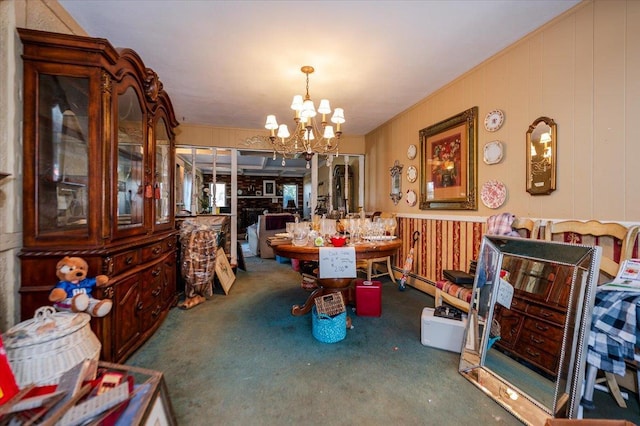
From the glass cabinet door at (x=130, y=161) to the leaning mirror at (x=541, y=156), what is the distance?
3.22 m

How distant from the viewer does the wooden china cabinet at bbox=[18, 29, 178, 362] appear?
61.5 inches

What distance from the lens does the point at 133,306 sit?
1.98m

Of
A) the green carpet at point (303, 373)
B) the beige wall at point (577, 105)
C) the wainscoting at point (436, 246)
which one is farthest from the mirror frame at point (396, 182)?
the green carpet at point (303, 373)

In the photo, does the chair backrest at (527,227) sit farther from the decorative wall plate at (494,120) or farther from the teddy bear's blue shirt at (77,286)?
→ the teddy bear's blue shirt at (77,286)

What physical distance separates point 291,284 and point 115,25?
131 inches

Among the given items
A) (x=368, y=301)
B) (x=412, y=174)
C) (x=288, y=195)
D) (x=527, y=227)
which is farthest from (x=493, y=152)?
(x=288, y=195)

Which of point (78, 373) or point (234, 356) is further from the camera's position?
point (234, 356)

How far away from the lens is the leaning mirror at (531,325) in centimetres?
133

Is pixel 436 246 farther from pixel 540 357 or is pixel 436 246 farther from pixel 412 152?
pixel 540 357

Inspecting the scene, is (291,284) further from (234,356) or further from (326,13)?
(326,13)

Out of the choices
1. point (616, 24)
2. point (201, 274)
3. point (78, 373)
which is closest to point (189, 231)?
point (201, 274)

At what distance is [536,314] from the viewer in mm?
1646

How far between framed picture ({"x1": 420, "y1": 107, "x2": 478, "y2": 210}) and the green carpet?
4.56 ft

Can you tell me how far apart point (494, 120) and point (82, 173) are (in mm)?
3392
